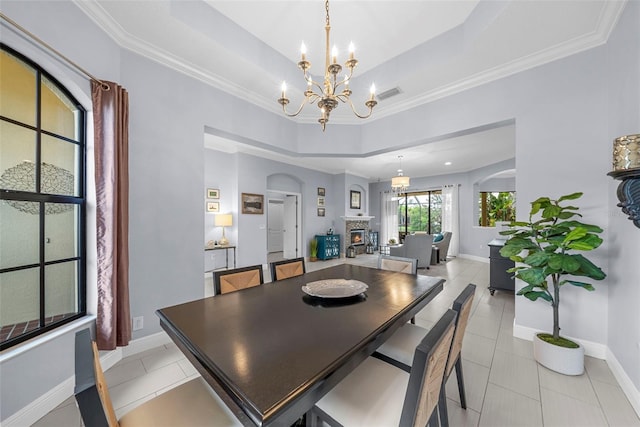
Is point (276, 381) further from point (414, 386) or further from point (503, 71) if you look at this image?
point (503, 71)

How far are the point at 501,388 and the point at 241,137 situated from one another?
3.45 metres

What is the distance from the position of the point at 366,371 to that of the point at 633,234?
209cm

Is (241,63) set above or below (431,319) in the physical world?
above

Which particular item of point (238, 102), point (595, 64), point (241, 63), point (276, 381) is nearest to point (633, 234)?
point (595, 64)

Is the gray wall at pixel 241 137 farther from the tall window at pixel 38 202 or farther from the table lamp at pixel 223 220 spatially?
the table lamp at pixel 223 220

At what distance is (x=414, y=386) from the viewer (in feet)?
2.73

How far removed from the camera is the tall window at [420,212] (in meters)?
8.33

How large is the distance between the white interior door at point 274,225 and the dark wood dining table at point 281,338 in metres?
7.19

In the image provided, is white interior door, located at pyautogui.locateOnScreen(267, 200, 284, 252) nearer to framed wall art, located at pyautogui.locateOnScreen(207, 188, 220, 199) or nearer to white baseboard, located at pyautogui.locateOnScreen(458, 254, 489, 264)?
framed wall art, located at pyautogui.locateOnScreen(207, 188, 220, 199)

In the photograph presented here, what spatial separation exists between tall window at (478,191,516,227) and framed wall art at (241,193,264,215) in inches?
263

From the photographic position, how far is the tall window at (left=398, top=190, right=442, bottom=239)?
8328 millimetres

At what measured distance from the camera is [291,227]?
23.4ft

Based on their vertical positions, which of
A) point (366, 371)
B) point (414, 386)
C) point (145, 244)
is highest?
point (145, 244)

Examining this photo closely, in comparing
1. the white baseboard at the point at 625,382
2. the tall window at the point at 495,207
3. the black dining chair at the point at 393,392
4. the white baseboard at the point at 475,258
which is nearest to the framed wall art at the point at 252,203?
the black dining chair at the point at 393,392
